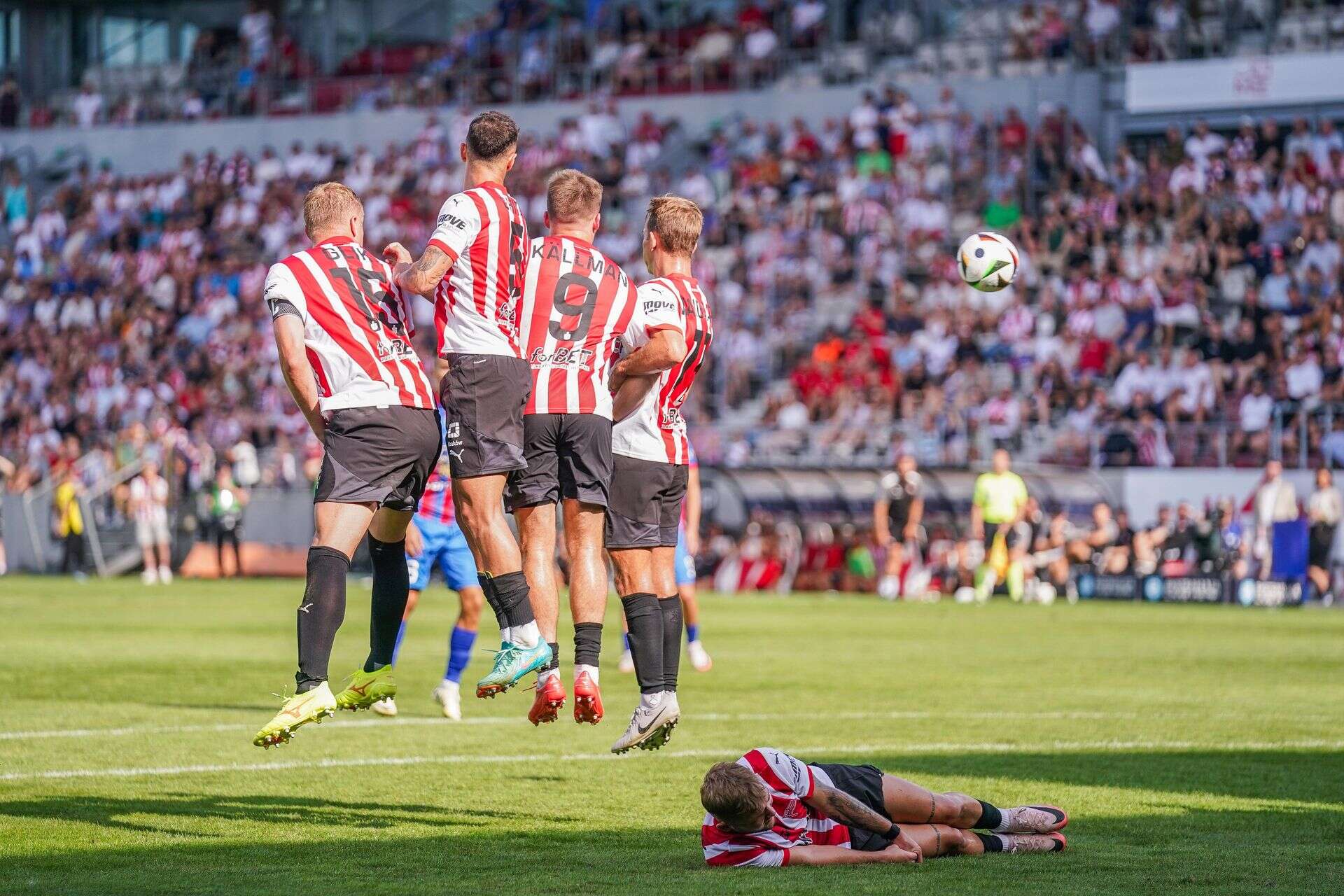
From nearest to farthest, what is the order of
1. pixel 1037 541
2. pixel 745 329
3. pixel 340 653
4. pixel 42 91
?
1. pixel 340 653
2. pixel 1037 541
3. pixel 745 329
4. pixel 42 91

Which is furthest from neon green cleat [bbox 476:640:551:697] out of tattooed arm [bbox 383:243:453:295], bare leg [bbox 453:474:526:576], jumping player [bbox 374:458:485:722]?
jumping player [bbox 374:458:485:722]

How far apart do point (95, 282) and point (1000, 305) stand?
2125 cm

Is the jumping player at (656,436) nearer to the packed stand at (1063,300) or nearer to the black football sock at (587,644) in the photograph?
the black football sock at (587,644)

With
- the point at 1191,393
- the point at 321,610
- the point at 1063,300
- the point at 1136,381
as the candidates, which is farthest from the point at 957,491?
the point at 321,610

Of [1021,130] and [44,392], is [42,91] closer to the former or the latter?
[44,392]

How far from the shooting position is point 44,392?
4147cm

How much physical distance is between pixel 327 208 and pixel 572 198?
119cm

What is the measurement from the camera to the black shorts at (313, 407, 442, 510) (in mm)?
8805

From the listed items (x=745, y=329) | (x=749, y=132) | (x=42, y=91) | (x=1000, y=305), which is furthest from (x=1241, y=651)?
(x=42, y=91)

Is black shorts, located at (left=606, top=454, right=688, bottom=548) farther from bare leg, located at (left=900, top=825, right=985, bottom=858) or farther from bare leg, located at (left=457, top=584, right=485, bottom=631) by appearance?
bare leg, located at (left=457, top=584, right=485, bottom=631)

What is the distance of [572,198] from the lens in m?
9.43

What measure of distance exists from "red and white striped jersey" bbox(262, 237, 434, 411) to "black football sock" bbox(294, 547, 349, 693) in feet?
2.30

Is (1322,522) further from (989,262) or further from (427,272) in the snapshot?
(427,272)

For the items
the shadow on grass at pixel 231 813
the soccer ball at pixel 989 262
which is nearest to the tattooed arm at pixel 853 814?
the shadow on grass at pixel 231 813
